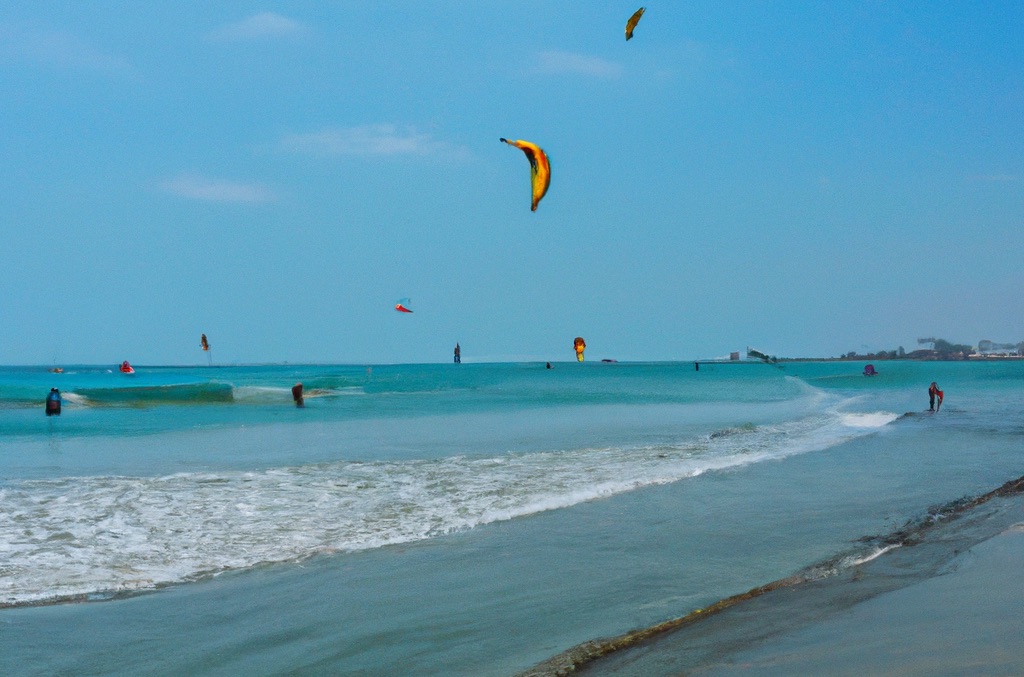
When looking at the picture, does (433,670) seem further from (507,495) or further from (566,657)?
(507,495)

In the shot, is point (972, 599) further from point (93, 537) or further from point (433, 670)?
point (93, 537)

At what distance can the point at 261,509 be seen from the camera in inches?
346

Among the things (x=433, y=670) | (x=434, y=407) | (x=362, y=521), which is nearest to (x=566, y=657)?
(x=433, y=670)

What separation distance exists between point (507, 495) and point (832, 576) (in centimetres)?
463

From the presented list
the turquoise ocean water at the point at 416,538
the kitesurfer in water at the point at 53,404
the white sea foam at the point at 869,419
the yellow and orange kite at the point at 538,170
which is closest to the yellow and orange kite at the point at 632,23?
the yellow and orange kite at the point at 538,170

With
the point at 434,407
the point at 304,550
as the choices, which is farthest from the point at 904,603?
the point at 434,407

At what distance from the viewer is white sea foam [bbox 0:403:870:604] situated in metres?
6.47

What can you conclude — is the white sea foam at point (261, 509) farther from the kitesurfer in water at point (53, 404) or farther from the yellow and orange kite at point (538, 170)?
the kitesurfer in water at point (53, 404)

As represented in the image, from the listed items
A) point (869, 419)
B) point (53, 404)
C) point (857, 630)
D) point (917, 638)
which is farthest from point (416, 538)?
point (53, 404)

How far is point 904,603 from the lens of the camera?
4.82 meters

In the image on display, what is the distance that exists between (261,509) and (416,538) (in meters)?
2.31

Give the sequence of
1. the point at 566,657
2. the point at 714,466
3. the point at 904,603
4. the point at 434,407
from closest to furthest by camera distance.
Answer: the point at 566,657 → the point at 904,603 → the point at 714,466 → the point at 434,407

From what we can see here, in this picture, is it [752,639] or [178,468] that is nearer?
[752,639]

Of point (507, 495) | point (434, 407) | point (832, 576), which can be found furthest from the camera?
point (434, 407)
